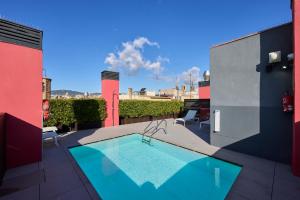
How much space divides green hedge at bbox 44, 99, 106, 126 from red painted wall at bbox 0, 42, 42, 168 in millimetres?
3679

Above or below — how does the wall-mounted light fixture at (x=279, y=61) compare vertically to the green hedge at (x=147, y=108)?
above

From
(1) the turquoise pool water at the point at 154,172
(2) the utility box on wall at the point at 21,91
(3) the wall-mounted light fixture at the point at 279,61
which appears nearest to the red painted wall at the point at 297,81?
(3) the wall-mounted light fixture at the point at 279,61

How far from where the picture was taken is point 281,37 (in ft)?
14.4

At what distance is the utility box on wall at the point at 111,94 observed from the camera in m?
10.1

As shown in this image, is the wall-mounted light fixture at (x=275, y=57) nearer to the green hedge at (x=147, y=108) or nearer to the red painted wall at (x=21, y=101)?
the red painted wall at (x=21, y=101)

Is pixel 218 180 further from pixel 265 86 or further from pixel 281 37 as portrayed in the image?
pixel 281 37

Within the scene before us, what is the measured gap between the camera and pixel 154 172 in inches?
169

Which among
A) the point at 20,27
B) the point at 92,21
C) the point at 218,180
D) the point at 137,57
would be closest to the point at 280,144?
the point at 218,180

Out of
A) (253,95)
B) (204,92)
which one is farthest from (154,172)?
(204,92)

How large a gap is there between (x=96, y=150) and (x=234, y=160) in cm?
487

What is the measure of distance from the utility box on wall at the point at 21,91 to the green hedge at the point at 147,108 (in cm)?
664

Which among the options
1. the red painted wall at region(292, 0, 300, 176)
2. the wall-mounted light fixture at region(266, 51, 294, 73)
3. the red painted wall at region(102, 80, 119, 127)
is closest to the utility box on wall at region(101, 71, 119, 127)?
the red painted wall at region(102, 80, 119, 127)

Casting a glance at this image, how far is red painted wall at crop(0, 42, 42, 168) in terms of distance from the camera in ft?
13.0

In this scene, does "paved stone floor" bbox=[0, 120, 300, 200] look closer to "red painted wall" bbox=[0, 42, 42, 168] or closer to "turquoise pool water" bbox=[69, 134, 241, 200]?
"turquoise pool water" bbox=[69, 134, 241, 200]
